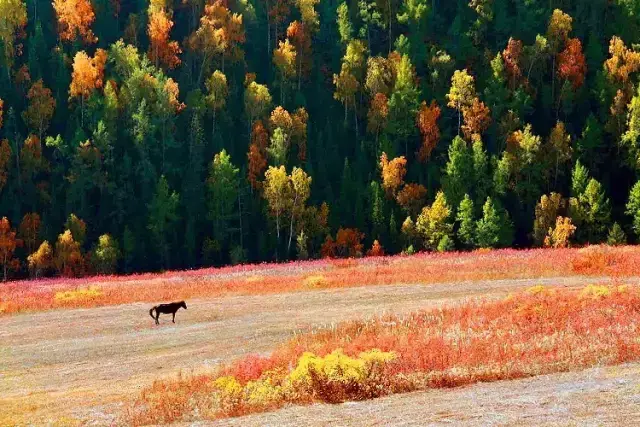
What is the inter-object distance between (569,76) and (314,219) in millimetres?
33711

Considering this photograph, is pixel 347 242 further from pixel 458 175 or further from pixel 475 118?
pixel 475 118

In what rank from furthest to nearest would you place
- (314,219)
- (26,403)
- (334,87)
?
1. (334,87)
2. (314,219)
3. (26,403)

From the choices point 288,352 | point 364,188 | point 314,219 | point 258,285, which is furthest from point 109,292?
point 364,188

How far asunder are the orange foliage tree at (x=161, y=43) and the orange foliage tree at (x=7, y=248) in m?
31.5

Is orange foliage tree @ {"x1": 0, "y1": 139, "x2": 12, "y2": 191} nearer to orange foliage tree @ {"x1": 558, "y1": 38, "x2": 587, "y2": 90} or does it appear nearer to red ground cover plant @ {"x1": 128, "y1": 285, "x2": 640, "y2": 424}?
orange foliage tree @ {"x1": 558, "y1": 38, "x2": 587, "y2": 90}

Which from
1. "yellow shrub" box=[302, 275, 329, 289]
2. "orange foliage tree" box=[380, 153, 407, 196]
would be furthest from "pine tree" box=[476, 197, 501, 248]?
"yellow shrub" box=[302, 275, 329, 289]

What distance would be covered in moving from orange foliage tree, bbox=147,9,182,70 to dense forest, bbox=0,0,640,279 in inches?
10.1

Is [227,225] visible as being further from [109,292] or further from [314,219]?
[109,292]

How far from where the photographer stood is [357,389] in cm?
1406

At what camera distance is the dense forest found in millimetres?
71812

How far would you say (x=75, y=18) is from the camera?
90.2 metres

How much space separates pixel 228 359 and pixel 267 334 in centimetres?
391

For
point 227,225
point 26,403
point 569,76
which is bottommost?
point 26,403

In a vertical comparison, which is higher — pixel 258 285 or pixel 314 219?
pixel 314 219
